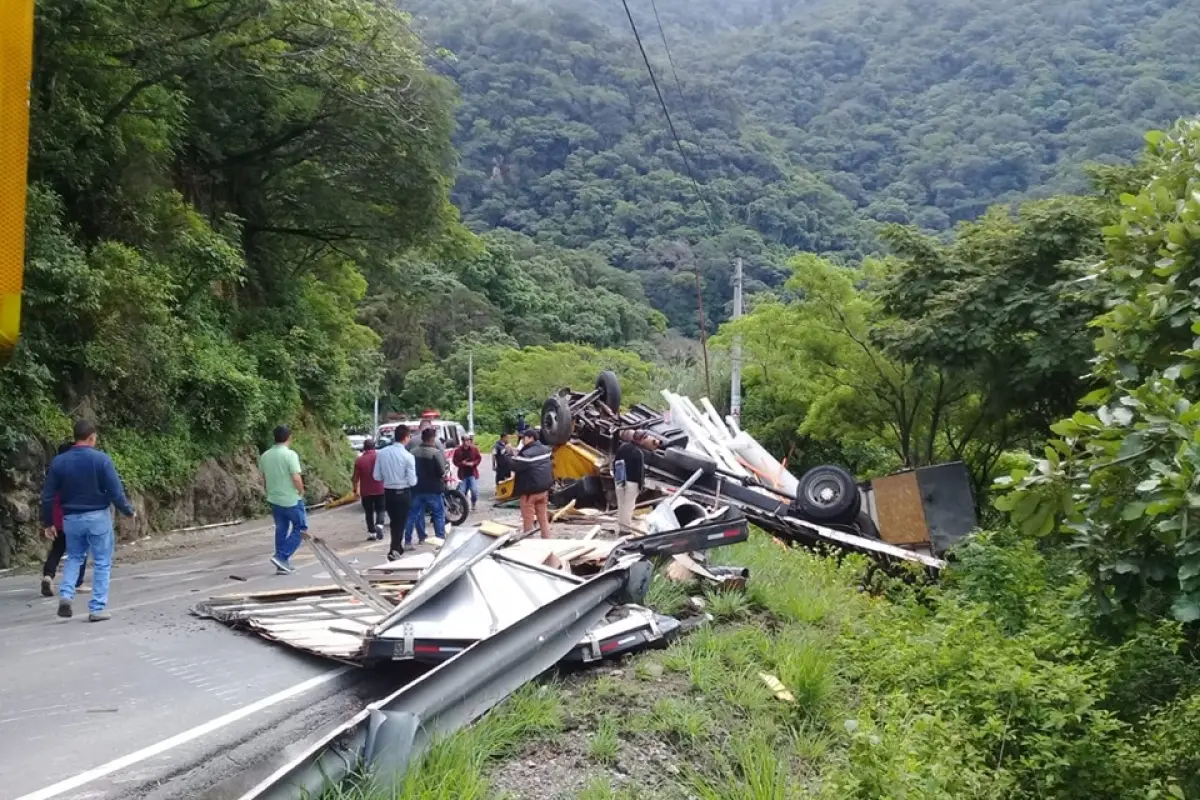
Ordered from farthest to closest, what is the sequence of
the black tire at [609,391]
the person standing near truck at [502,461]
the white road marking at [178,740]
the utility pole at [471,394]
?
the utility pole at [471,394]
the person standing near truck at [502,461]
the black tire at [609,391]
the white road marking at [178,740]

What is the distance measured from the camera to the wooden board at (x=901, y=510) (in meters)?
15.8

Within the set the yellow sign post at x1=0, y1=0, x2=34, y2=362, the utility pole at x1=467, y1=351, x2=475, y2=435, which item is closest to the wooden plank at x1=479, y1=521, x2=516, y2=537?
the yellow sign post at x1=0, y1=0, x2=34, y2=362

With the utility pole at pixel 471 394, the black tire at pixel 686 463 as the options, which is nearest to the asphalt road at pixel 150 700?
the black tire at pixel 686 463

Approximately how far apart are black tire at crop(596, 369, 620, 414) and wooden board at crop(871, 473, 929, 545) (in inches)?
216

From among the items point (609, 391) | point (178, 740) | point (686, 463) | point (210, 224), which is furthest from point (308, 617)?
point (210, 224)

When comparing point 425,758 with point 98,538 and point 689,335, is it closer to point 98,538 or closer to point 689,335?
point 98,538

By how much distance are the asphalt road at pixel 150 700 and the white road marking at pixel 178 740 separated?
1cm

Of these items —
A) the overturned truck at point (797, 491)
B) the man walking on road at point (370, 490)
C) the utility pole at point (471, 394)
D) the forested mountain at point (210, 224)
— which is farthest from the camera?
the utility pole at point (471, 394)

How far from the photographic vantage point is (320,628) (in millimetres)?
7641

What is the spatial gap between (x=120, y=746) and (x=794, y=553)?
920 centimetres

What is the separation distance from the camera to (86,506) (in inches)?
326

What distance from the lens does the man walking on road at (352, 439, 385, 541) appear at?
14.3 metres

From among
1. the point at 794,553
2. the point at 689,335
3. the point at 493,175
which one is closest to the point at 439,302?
the point at 689,335

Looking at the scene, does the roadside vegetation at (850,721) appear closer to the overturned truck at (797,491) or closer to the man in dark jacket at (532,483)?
the man in dark jacket at (532,483)
